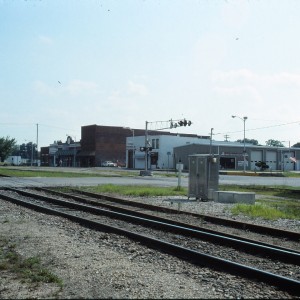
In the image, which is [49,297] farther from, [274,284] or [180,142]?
[180,142]

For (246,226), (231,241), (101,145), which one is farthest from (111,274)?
(101,145)

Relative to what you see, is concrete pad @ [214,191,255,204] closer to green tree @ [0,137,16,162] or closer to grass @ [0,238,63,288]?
grass @ [0,238,63,288]

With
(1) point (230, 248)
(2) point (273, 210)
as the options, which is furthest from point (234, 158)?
(1) point (230, 248)

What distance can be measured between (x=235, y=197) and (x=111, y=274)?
13982 millimetres

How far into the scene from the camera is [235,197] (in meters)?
20.5

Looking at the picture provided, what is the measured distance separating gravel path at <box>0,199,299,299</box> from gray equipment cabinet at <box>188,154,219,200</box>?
10.7 metres

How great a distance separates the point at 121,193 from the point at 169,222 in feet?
39.5

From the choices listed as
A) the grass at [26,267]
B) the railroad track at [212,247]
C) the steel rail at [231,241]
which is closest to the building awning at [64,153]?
the railroad track at [212,247]

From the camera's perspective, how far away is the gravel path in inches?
245

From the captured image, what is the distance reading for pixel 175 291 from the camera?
Result: 249 inches

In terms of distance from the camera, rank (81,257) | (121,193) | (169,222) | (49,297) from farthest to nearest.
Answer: (121,193), (169,222), (81,257), (49,297)

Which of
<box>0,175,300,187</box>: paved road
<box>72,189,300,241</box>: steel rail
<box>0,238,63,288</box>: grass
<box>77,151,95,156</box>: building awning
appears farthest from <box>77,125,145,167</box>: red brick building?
<box>0,238,63,288</box>: grass

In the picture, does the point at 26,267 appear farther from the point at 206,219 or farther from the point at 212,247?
the point at 206,219

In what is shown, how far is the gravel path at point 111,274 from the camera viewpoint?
6.22m
